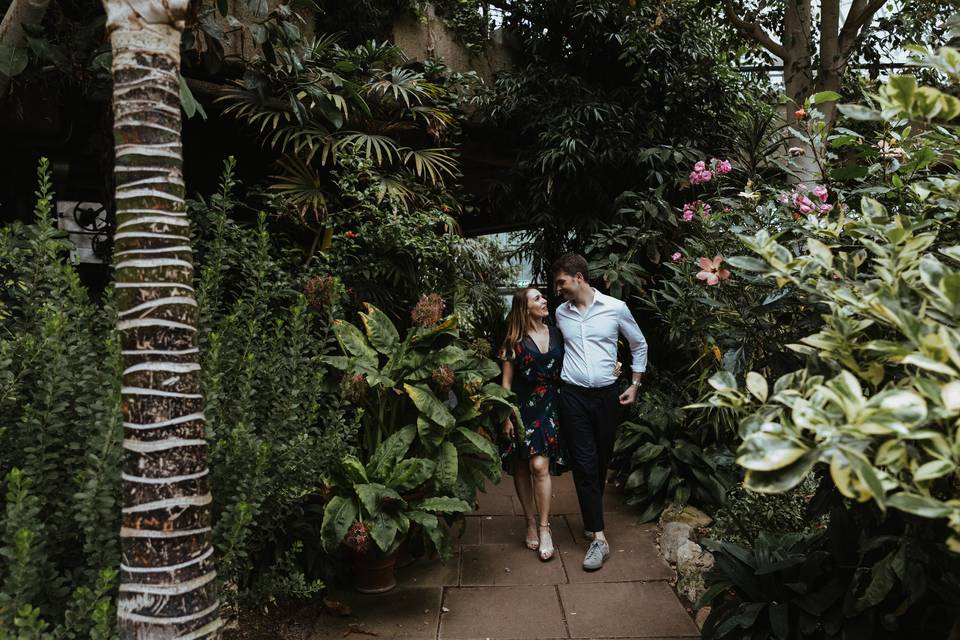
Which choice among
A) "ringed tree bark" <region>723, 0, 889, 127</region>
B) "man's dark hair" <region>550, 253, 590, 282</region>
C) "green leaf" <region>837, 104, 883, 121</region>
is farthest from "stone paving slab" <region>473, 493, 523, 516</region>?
"ringed tree bark" <region>723, 0, 889, 127</region>

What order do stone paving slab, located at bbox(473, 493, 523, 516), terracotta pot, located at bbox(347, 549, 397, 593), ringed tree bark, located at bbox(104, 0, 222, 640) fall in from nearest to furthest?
ringed tree bark, located at bbox(104, 0, 222, 640) → terracotta pot, located at bbox(347, 549, 397, 593) → stone paving slab, located at bbox(473, 493, 523, 516)

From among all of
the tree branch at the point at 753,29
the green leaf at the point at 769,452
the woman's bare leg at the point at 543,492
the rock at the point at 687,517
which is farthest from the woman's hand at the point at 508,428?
the tree branch at the point at 753,29

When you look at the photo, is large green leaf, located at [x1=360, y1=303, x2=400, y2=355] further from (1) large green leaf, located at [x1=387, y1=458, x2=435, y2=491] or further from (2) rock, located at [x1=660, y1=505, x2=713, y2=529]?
(2) rock, located at [x1=660, y1=505, x2=713, y2=529]

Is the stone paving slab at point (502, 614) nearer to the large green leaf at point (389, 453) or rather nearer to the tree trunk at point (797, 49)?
the large green leaf at point (389, 453)

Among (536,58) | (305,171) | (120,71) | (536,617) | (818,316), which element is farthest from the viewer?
(536,58)

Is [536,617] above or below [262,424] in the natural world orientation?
below

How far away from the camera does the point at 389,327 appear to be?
3740 millimetres

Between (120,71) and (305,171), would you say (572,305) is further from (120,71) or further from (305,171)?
(120,71)

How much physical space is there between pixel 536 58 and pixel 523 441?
13.0 feet

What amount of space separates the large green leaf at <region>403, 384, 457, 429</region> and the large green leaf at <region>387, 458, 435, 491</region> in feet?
0.76

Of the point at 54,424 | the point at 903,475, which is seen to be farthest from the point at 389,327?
the point at 903,475

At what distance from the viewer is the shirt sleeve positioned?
13.0ft

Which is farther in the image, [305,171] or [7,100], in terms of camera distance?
[305,171]

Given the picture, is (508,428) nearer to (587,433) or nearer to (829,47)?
(587,433)
